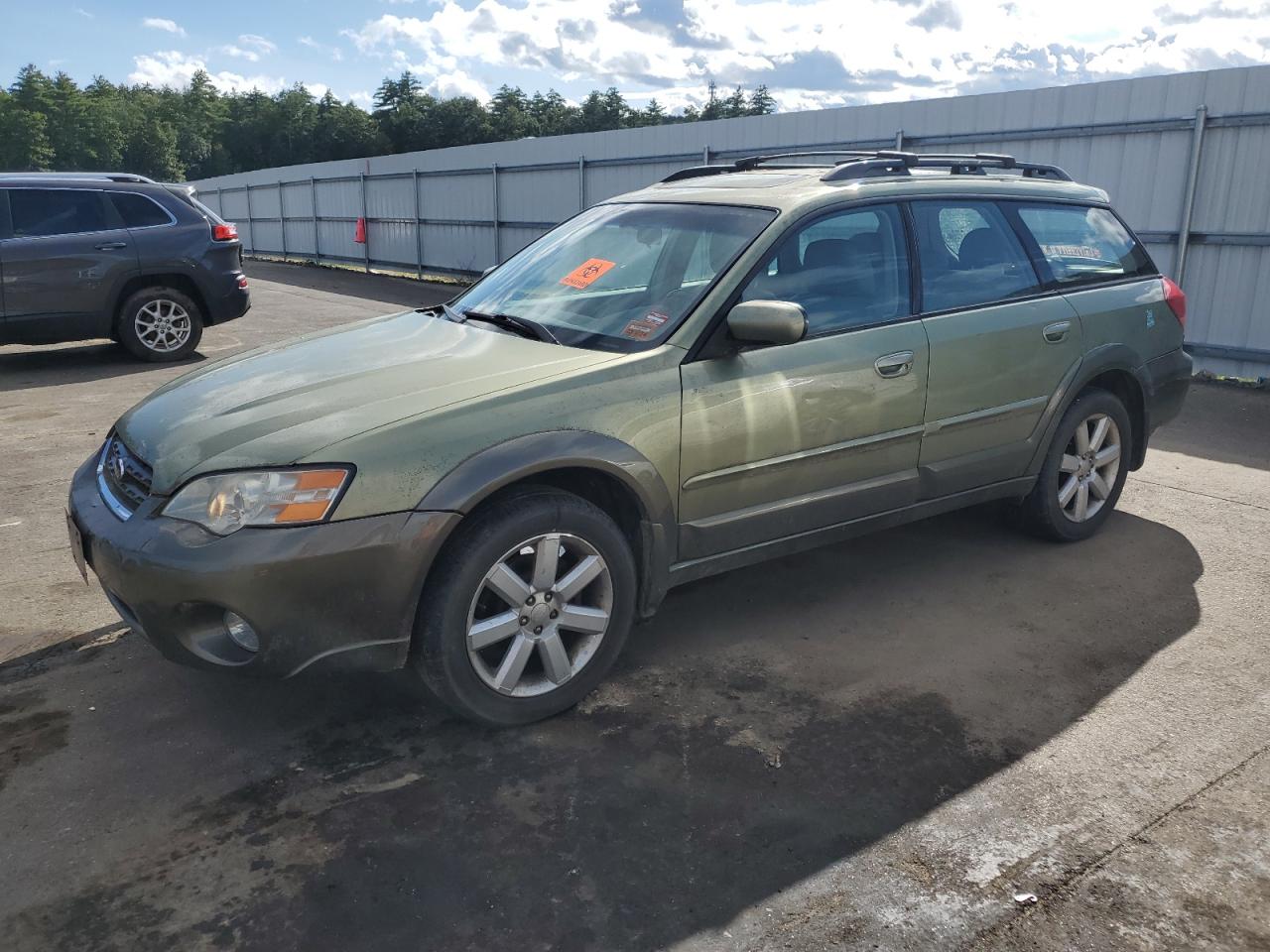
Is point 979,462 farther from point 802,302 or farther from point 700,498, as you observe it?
point 700,498

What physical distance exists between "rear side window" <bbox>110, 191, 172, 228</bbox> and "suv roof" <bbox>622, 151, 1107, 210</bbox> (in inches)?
269

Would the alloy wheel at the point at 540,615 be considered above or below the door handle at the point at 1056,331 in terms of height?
below

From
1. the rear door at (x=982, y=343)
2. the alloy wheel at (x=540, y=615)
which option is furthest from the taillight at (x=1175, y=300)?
the alloy wheel at (x=540, y=615)

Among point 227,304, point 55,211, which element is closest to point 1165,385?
point 227,304

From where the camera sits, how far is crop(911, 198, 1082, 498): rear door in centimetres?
418

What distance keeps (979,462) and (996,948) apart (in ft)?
8.02

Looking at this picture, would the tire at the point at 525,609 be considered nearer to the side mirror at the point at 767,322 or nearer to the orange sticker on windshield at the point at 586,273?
the side mirror at the point at 767,322

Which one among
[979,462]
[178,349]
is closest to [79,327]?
[178,349]

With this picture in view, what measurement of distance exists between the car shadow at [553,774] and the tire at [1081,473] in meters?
0.62

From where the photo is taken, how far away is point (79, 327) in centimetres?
959

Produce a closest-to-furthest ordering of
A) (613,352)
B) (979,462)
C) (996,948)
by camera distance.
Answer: (996,948) → (613,352) → (979,462)

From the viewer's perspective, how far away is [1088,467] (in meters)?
4.98

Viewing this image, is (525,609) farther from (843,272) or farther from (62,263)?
(62,263)

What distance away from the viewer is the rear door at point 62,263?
913cm
